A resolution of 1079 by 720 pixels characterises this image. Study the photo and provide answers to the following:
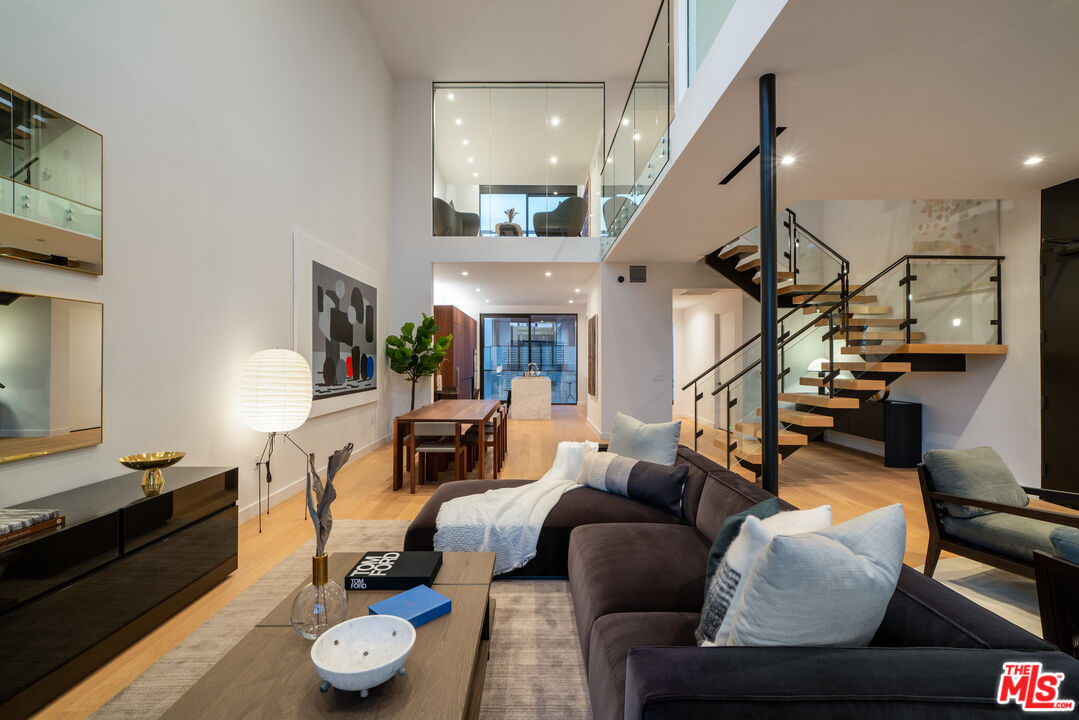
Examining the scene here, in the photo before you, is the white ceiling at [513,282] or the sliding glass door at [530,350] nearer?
the white ceiling at [513,282]

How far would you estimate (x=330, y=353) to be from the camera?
194 inches

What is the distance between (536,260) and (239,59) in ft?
14.8

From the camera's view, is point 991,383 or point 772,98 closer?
point 772,98

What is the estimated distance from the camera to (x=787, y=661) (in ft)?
3.14

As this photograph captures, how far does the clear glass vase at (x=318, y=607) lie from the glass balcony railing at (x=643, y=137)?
12.3 ft

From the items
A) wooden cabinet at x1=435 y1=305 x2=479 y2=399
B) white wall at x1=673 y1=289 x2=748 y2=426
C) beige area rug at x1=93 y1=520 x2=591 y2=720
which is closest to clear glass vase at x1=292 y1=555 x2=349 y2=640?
beige area rug at x1=93 y1=520 x2=591 y2=720

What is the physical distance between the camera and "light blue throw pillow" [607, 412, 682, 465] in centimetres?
290

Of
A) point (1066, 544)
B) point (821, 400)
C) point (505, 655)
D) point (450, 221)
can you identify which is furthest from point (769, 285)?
point (450, 221)

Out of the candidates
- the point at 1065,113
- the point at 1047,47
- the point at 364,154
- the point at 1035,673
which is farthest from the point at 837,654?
the point at 364,154

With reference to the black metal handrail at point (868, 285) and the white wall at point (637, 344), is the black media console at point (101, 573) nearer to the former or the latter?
the black metal handrail at point (868, 285)

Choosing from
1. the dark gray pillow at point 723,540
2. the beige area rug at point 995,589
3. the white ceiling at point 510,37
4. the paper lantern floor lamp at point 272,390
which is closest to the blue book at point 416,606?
the dark gray pillow at point 723,540

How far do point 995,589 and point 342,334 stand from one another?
5.53 m

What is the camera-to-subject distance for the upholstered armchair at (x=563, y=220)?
24.9 ft

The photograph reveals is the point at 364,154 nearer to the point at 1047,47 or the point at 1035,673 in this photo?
the point at 1047,47
